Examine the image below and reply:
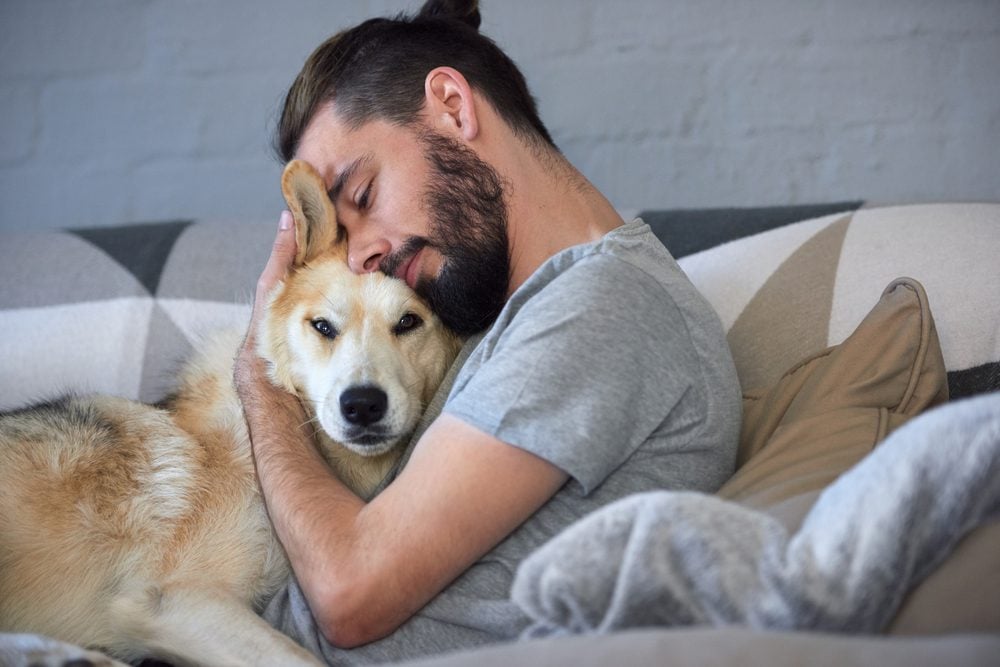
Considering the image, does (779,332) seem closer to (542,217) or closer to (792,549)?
(542,217)

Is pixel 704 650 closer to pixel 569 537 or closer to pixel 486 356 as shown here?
pixel 569 537

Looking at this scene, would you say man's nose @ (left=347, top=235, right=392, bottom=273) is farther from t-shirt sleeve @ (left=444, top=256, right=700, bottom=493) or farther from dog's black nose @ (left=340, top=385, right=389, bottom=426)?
t-shirt sleeve @ (left=444, top=256, right=700, bottom=493)

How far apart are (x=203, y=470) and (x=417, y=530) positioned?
543 millimetres

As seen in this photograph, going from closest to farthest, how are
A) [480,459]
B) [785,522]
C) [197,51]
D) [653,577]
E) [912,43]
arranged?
[653,577] < [785,522] < [480,459] < [912,43] < [197,51]

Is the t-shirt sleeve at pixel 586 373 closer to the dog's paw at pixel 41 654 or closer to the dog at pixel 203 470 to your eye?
the dog at pixel 203 470

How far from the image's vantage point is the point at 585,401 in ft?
3.75

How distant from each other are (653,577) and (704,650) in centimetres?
11

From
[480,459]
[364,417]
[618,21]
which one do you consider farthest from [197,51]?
[480,459]

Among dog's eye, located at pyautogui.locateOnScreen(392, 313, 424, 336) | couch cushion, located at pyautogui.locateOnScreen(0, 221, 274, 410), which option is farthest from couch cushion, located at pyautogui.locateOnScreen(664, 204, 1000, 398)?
couch cushion, located at pyautogui.locateOnScreen(0, 221, 274, 410)

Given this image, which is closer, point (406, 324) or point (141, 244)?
point (406, 324)

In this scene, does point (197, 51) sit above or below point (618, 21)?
below

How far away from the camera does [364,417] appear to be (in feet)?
4.75

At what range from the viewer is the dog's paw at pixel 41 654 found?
112 cm

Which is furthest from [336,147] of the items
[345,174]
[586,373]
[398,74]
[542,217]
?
[586,373]
